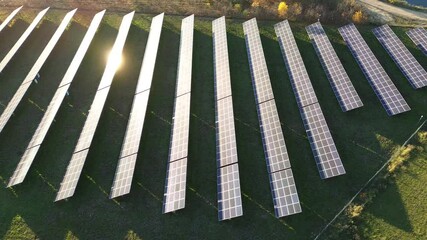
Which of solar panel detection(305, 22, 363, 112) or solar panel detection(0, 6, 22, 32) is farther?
solar panel detection(0, 6, 22, 32)

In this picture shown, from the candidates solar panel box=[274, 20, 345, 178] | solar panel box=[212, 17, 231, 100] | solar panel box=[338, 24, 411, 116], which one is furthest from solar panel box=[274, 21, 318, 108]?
solar panel box=[212, 17, 231, 100]

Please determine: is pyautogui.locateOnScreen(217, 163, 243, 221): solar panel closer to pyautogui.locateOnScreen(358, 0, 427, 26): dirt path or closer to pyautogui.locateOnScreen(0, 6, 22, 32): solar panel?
pyautogui.locateOnScreen(358, 0, 427, 26): dirt path

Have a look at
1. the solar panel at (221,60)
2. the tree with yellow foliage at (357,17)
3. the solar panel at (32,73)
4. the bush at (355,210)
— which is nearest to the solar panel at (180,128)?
the solar panel at (221,60)

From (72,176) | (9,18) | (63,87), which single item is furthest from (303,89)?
(9,18)

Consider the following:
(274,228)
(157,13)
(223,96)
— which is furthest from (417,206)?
(157,13)

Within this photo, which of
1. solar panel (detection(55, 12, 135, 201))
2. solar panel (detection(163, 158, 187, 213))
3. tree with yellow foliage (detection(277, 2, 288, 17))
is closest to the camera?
solar panel (detection(163, 158, 187, 213))

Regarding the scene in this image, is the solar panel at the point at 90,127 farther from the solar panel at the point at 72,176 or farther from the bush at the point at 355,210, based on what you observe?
the bush at the point at 355,210
